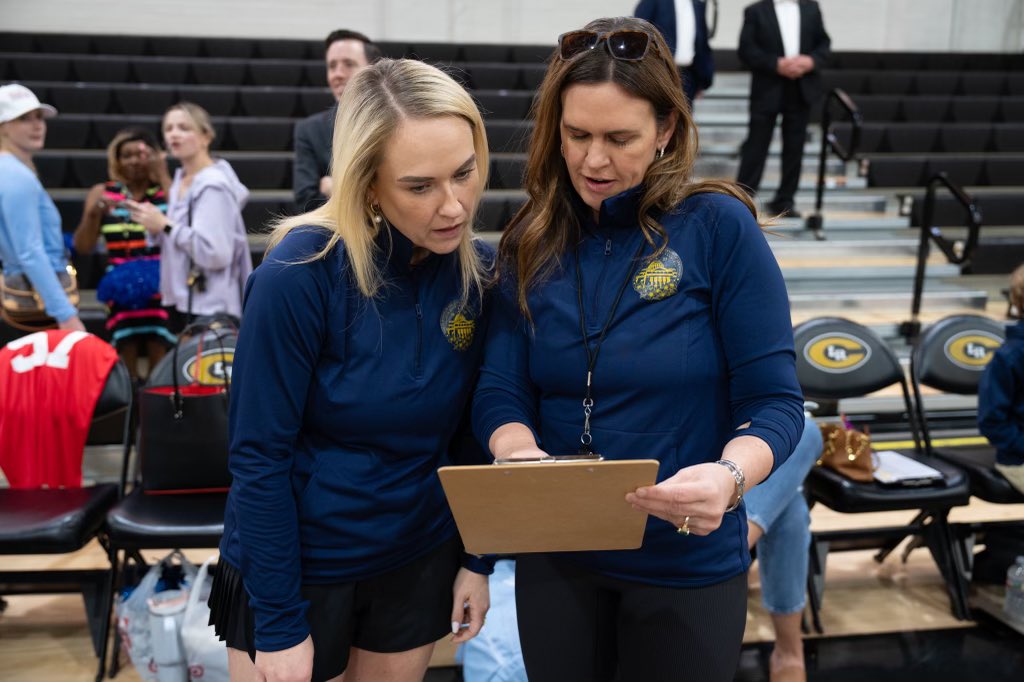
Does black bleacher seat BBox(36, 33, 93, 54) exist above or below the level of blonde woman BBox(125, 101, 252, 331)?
above

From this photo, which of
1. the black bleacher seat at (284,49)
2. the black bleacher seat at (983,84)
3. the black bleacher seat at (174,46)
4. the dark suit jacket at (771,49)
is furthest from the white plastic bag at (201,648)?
the black bleacher seat at (983,84)

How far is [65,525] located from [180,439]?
1.26 ft

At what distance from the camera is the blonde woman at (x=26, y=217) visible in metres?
3.47

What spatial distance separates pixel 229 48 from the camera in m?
8.56

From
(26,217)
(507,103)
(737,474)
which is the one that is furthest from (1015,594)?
(507,103)

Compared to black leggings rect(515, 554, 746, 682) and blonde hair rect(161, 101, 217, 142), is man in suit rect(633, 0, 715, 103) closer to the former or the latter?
blonde hair rect(161, 101, 217, 142)

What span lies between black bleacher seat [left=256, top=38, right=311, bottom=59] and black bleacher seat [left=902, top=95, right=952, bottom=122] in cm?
531

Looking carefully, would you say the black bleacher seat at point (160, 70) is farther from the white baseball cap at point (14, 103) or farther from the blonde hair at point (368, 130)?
the blonde hair at point (368, 130)

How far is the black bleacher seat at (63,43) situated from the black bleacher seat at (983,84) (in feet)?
26.7

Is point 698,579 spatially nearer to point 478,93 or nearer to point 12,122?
point 12,122

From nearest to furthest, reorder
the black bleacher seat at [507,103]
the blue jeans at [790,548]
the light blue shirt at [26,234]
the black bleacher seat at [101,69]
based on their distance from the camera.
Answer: the blue jeans at [790,548], the light blue shirt at [26,234], the black bleacher seat at [507,103], the black bleacher seat at [101,69]

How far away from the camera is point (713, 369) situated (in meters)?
1.33

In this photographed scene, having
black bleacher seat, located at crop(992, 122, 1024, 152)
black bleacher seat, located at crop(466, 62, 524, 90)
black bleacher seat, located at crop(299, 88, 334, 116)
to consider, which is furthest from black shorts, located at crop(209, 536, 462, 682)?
black bleacher seat, located at crop(992, 122, 1024, 152)

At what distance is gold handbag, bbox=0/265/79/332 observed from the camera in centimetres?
A: 364
